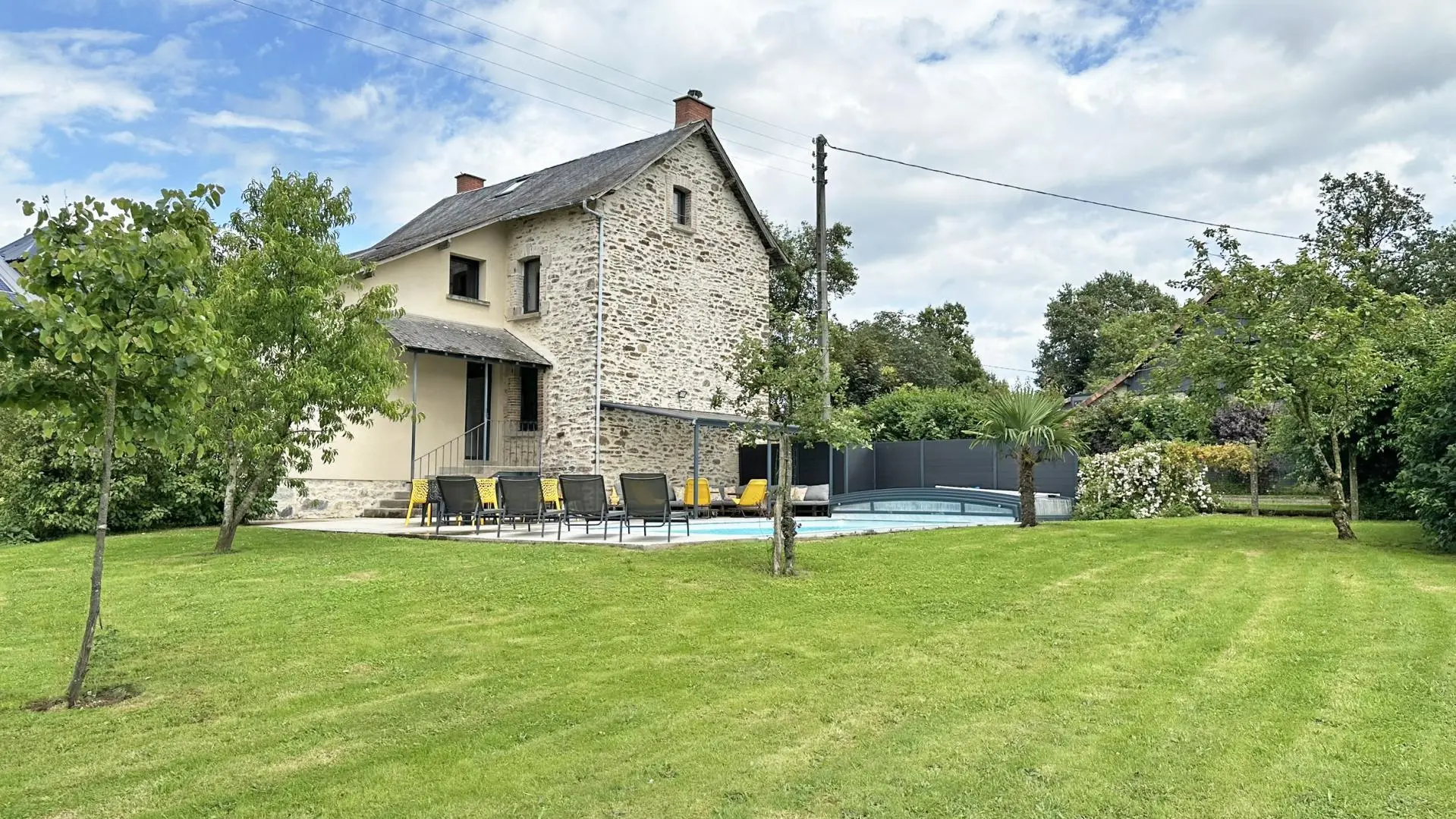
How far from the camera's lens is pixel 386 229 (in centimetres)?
2650

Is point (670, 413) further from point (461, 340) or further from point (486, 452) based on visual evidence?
point (461, 340)

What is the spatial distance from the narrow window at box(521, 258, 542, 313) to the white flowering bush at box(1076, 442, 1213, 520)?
12.1 meters

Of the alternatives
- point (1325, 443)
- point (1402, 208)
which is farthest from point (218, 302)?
point (1402, 208)

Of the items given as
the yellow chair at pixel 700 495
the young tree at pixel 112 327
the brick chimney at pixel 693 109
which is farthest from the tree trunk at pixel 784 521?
the brick chimney at pixel 693 109

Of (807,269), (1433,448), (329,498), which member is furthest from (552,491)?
(807,269)

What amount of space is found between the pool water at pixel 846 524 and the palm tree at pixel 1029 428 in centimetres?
84

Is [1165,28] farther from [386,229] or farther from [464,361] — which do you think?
[386,229]

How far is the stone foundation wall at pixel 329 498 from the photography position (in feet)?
55.4

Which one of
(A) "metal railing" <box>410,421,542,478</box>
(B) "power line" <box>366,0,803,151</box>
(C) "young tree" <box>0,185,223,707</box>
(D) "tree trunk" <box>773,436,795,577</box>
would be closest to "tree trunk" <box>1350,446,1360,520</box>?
(D) "tree trunk" <box>773,436,795,577</box>

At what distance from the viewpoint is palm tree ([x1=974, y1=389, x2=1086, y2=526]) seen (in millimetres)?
14867

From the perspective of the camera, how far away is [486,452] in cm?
1981

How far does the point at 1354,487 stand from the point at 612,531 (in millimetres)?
12584

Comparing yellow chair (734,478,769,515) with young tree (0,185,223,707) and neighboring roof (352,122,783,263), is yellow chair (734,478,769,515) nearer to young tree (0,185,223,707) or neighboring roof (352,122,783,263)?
neighboring roof (352,122,783,263)

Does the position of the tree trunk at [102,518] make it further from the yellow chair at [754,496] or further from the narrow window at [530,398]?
the narrow window at [530,398]
